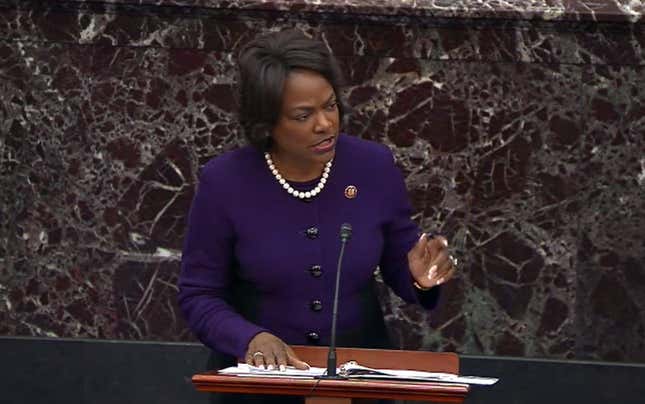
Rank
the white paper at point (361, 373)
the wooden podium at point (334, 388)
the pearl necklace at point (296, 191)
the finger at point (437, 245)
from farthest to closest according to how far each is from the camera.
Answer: the pearl necklace at point (296, 191), the finger at point (437, 245), the white paper at point (361, 373), the wooden podium at point (334, 388)

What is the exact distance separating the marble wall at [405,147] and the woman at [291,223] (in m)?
1.69

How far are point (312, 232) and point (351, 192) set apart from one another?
0.62 feet

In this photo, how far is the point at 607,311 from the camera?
6879 millimetres

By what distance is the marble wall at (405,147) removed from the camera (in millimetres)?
6816

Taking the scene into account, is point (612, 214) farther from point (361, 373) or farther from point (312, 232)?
point (361, 373)

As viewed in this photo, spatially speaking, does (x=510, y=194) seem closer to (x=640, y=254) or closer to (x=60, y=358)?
(x=640, y=254)

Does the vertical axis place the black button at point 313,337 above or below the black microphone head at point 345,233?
below

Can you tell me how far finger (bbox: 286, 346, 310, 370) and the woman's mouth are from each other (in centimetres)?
66

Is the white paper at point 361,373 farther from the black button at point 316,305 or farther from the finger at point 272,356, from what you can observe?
the black button at point 316,305

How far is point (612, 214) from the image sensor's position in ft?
22.4

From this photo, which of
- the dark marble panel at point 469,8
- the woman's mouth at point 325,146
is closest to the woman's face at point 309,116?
the woman's mouth at point 325,146

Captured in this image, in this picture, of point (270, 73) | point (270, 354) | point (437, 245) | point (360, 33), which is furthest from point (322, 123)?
point (360, 33)

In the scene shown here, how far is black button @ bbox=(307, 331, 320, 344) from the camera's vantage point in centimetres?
504

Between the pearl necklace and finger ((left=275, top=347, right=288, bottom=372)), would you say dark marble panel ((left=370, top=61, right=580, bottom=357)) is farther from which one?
finger ((left=275, top=347, right=288, bottom=372))
